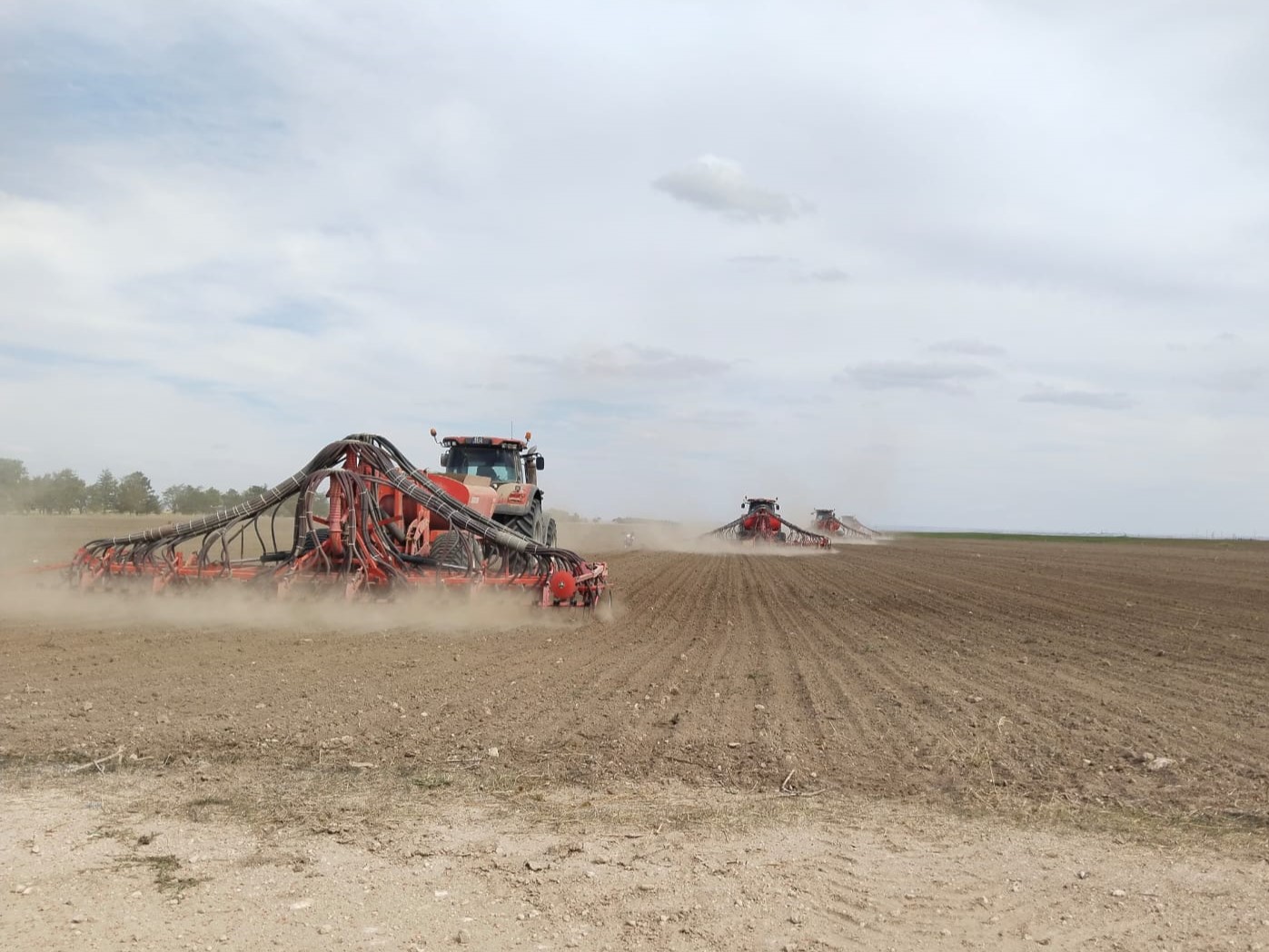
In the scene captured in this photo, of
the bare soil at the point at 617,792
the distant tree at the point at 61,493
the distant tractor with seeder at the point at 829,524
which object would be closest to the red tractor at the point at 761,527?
the distant tractor with seeder at the point at 829,524

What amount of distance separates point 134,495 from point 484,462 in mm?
38273

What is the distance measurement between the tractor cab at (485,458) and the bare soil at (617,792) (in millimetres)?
6769

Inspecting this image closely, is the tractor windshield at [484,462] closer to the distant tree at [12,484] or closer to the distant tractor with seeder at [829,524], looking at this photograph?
the distant tree at [12,484]

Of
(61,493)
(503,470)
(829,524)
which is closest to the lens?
(503,470)

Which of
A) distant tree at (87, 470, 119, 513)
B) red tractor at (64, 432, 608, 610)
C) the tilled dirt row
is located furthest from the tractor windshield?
distant tree at (87, 470, 119, 513)

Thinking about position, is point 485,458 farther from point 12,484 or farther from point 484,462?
point 12,484

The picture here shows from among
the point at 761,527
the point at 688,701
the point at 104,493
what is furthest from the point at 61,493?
the point at 688,701

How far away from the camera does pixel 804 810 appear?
16.9 feet

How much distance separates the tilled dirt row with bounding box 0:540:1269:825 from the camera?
594cm

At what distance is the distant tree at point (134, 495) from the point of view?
4909cm

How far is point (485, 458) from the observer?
18234 mm

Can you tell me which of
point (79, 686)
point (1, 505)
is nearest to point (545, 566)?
point (79, 686)

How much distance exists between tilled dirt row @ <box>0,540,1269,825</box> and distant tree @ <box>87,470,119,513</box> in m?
39.4

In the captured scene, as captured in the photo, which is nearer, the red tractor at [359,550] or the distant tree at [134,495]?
the red tractor at [359,550]
